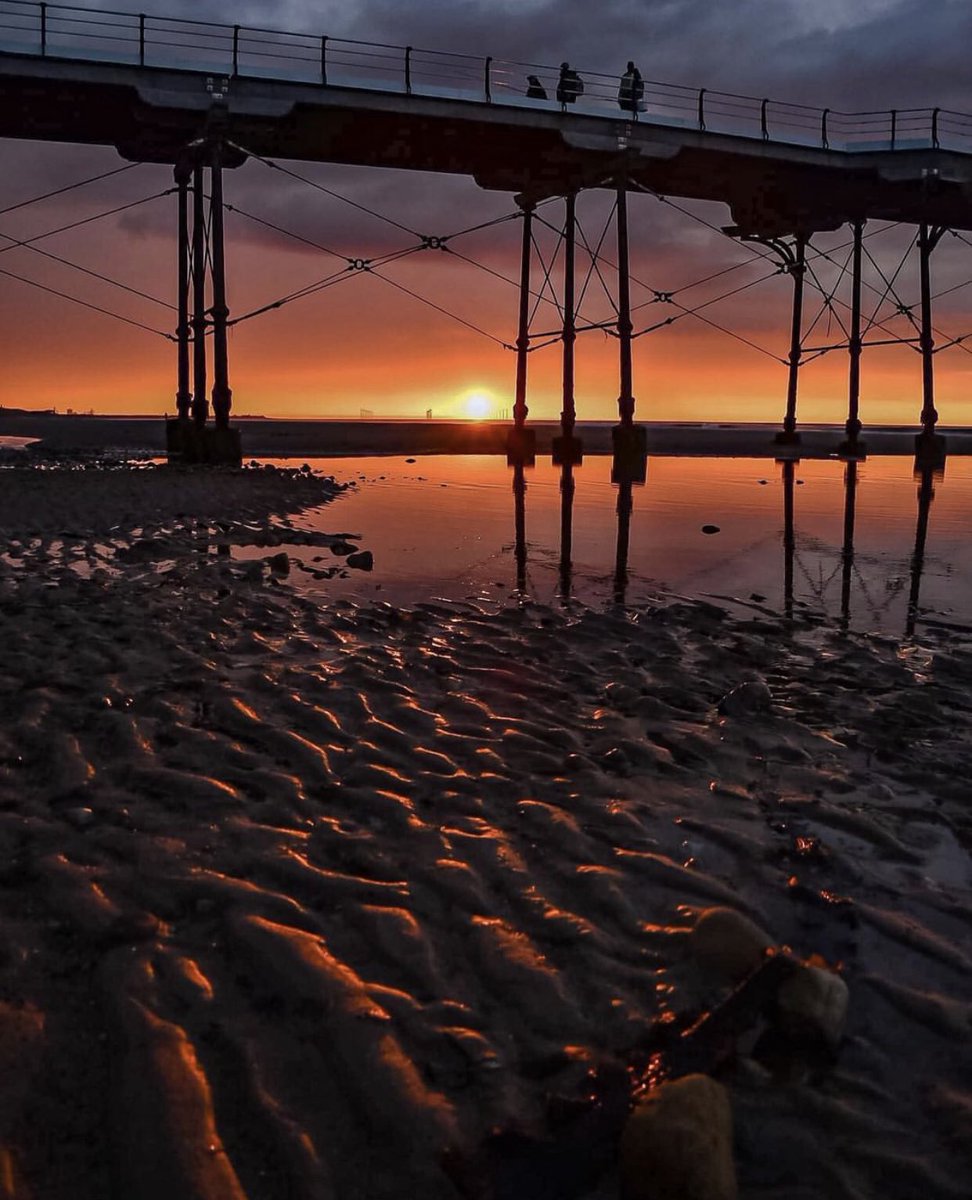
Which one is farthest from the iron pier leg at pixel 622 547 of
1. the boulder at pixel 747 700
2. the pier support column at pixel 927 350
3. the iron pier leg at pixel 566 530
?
the pier support column at pixel 927 350

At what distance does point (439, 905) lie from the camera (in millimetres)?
2865

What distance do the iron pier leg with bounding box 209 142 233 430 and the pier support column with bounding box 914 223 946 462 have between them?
848 inches

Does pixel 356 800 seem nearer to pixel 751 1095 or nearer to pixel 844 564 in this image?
pixel 751 1095

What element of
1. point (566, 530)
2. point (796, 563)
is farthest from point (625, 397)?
point (796, 563)

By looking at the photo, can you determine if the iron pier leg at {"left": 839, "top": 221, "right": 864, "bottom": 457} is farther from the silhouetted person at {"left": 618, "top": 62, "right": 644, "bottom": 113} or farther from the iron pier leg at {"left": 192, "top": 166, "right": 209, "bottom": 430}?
the iron pier leg at {"left": 192, "top": 166, "right": 209, "bottom": 430}

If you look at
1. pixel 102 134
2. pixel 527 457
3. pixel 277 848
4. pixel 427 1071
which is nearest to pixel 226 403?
pixel 102 134

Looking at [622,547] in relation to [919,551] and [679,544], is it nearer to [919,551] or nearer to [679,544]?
[679,544]

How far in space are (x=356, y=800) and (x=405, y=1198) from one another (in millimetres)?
1939

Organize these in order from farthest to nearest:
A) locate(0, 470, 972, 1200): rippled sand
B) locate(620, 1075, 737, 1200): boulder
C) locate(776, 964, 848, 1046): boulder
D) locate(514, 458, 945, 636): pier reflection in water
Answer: locate(514, 458, 945, 636): pier reflection in water
locate(776, 964, 848, 1046): boulder
locate(0, 470, 972, 1200): rippled sand
locate(620, 1075, 737, 1200): boulder

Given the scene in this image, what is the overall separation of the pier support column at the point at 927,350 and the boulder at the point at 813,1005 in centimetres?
2901

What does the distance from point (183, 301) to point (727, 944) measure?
23.6 m

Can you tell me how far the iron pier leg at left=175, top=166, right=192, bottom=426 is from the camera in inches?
860

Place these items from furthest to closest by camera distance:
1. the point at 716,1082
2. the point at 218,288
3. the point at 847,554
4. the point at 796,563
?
the point at 218,288
the point at 847,554
the point at 796,563
the point at 716,1082

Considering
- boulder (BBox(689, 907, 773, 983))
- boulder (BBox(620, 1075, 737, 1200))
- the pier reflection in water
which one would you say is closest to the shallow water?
the pier reflection in water
